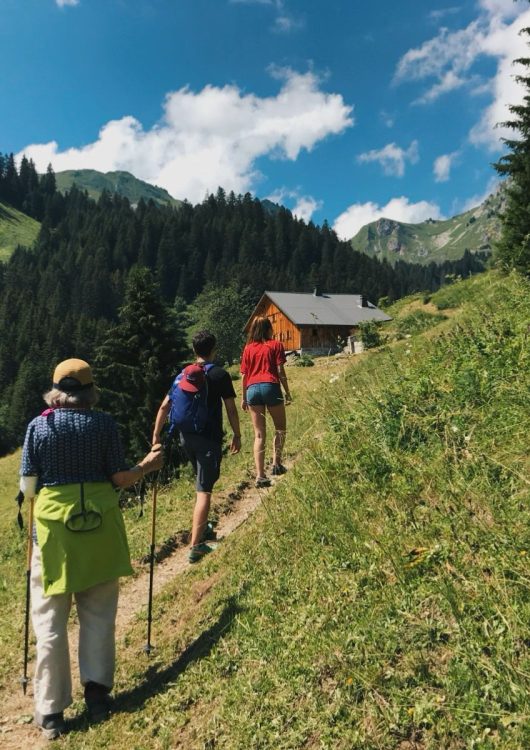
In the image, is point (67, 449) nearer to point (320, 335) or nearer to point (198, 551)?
point (198, 551)

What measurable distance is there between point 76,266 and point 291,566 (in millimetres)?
153498

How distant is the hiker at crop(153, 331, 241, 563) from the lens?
5938 millimetres

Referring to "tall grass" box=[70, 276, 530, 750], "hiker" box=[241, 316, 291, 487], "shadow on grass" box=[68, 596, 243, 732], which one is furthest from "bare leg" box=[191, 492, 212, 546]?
"hiker" box=[241, 316, 291, 487]

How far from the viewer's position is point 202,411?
593 cm

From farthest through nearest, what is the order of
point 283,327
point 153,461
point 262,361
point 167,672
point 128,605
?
point 283,327 → point 262,361 → point 128,605 → point 153,461 → point 167,672

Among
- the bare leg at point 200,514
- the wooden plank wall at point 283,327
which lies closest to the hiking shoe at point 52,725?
the bare leg at point 200,514

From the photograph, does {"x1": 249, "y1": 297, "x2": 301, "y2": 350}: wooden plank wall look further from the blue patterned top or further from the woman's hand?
the blue patterned top

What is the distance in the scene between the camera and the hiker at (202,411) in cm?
594

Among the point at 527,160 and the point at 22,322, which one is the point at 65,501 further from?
the point at 22,322

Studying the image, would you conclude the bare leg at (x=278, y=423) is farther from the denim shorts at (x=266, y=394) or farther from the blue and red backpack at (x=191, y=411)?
the blue and red backpack at (x=191, y=411)

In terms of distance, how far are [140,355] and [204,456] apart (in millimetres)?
18986

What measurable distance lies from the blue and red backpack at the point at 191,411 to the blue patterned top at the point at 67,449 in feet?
5.92

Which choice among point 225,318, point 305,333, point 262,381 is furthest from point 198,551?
point 225,318

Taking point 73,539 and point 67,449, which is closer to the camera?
point 73,539
